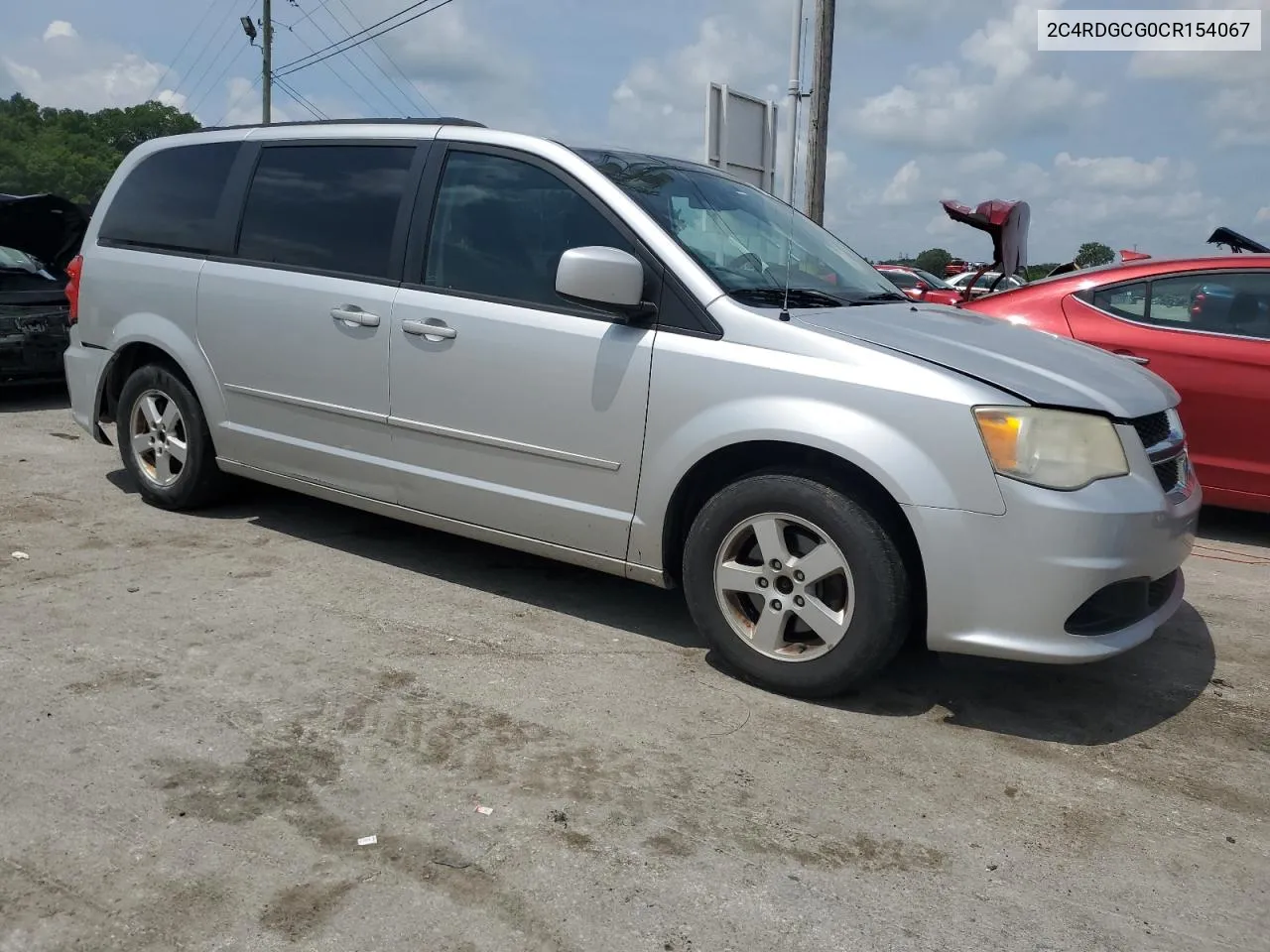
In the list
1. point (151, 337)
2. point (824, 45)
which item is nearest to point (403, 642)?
point (151, 337)

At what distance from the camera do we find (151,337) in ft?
17.6

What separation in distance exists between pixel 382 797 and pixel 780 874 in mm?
1057

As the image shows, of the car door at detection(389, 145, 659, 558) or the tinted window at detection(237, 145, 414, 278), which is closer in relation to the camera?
the car door at detection(389, 145, 659, 558)

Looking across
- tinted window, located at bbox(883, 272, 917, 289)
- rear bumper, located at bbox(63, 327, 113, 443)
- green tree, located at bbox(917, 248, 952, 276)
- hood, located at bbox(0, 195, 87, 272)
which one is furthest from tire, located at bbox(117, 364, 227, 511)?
green tree, located at bbox(917, 248, 952, 276)

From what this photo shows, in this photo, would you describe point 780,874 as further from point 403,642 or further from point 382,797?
point 403,642

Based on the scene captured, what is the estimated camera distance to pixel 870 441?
11.1 feet

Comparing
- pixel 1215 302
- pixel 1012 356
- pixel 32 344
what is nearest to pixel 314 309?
pixel 1012 356

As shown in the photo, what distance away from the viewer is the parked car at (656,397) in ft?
10.9

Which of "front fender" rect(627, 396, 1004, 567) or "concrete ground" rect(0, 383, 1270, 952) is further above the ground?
"front fender" rect(627, 396, 1004, 567)

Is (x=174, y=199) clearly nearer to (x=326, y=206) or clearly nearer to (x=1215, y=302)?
(x=326, y=206)

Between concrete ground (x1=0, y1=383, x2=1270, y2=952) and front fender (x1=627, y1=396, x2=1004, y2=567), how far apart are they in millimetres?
764

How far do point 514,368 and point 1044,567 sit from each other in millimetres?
1977

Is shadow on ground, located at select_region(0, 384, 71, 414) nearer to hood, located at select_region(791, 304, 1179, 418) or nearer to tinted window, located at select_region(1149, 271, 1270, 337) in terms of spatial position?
hood, located at select_region(791, 304, 1179, 418)

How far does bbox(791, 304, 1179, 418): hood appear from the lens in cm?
338
